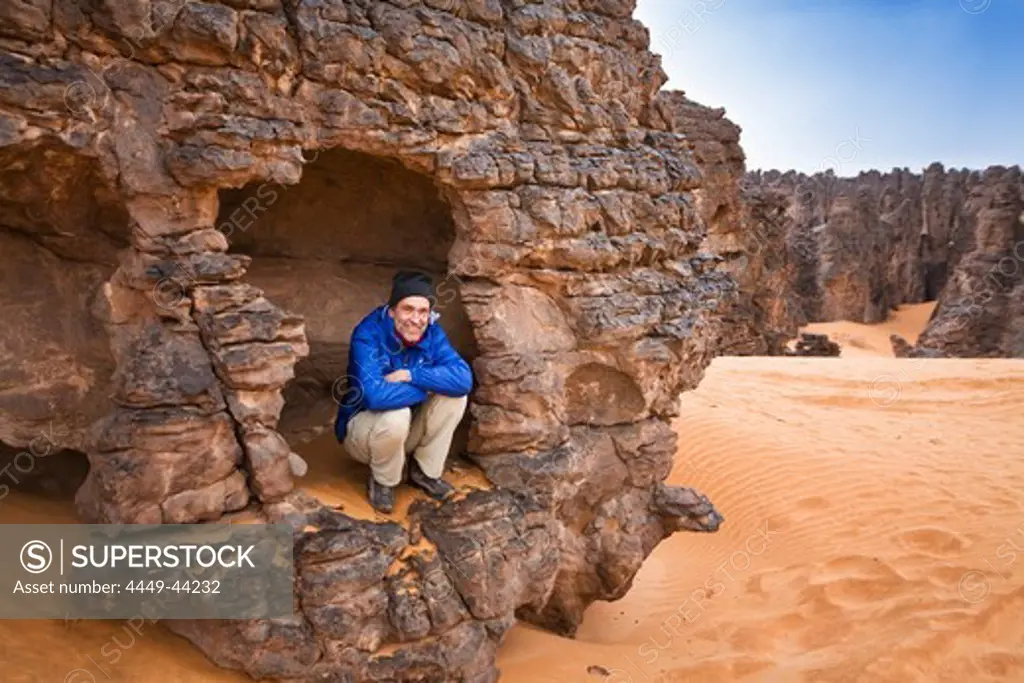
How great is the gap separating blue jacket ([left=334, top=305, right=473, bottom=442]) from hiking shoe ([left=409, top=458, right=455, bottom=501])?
60 cm

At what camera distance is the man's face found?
446cm

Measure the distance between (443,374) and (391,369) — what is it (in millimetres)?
390

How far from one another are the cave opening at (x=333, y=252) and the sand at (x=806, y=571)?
99 centimetres

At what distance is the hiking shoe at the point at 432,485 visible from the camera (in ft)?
15.7

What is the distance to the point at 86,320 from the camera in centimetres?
443

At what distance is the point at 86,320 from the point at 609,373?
383cm

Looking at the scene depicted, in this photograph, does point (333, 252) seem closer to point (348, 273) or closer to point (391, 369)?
point (348, 273)

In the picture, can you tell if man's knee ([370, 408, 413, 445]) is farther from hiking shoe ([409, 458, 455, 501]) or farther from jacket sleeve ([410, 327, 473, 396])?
hiking shoe ([409, 458, 455, 501])

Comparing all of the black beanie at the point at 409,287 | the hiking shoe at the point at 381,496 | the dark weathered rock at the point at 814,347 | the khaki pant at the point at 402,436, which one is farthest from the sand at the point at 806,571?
the dark weathered rock at the point at 814,347

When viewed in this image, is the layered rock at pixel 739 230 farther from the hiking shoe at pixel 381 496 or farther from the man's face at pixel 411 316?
the hiking shoe at pixel 381 496

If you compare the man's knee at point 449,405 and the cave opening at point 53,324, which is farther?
the man's knee at point 449,405

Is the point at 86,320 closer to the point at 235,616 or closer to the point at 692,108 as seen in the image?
the point at 235,616

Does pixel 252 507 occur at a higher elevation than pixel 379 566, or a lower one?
higher

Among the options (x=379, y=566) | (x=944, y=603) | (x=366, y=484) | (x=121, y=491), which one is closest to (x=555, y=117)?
(x=366, y=484)
